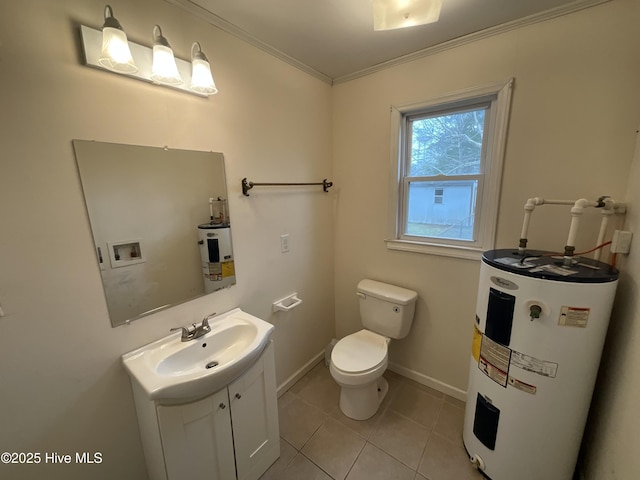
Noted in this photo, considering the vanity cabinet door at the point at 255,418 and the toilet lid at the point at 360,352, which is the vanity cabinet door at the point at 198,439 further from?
the toilet lid at the point at 360,352

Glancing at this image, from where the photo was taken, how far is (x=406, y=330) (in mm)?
1918

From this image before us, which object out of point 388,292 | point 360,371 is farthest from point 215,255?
point 388,292

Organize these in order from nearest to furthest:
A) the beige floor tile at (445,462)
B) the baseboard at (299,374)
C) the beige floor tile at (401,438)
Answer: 1. the beige floor tile at (445,462)
2. the beige floor tile at (401,438)
3. the baseboard at (299,374)

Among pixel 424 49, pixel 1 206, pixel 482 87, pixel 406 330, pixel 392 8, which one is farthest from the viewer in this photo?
pixel 406 330

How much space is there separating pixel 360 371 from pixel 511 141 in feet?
5.35

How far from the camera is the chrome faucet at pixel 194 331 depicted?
4.22 ft

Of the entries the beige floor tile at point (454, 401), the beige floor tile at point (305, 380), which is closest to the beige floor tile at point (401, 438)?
the beige floor tile at point (454, 401)

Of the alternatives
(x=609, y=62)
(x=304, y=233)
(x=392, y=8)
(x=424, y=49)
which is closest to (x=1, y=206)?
(x=304, y=233)

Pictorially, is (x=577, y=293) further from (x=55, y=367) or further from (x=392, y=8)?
(x=55, y=367)

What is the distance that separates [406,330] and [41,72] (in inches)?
89.7

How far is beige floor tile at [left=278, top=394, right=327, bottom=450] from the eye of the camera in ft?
5.39

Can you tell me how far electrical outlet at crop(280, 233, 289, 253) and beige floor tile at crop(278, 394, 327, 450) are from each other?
113 cm

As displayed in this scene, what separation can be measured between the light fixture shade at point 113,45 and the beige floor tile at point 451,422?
250cm

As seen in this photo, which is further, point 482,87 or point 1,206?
point 482,87
